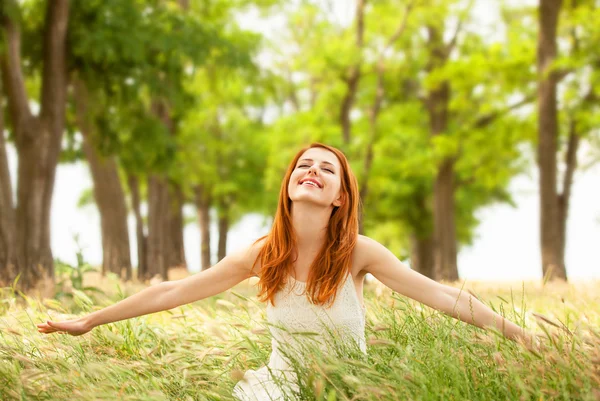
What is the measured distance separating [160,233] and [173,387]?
13823 mm

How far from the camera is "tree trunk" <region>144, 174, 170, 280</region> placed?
17.8 m

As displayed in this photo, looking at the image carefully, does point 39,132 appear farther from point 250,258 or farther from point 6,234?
point 250,258

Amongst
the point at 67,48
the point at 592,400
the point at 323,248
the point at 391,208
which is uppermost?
the point at 67,48

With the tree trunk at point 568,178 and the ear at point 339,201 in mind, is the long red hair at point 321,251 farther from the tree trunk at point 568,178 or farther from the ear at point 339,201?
the tree trunk at point 568,178

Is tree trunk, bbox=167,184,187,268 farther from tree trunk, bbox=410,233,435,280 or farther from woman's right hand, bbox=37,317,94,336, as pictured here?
woman's right hand, bbox=37,317,94,336

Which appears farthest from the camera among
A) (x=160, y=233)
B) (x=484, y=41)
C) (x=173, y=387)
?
(x=484, y=41)

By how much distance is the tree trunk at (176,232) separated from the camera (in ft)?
69.9

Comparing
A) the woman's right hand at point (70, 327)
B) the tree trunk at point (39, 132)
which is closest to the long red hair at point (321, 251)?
the woman's right hand at point (70, 327)

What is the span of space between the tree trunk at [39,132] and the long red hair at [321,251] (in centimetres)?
795

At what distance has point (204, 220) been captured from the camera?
26.3 meters

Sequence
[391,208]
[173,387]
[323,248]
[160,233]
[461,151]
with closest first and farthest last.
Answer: [323,248] → [173,387] → [160,233] → [461,151] → [391,208]

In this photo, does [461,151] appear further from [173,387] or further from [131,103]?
[173,387]

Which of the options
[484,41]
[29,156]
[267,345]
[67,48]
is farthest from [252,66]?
[267,345]

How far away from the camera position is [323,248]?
397cm
